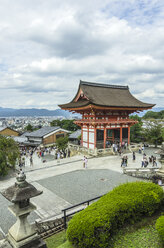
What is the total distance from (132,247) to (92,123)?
69.5 ft

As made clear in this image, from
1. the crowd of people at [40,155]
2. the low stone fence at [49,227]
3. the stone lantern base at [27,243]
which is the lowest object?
the crowd of people at [40,155]

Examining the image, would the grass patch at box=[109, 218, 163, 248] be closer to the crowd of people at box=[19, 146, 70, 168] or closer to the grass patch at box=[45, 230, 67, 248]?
the grass patch at box=[45, 230, 67, 248]

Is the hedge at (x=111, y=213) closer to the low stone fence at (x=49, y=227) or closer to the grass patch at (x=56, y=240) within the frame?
the grass patch at (x=56, y=240)

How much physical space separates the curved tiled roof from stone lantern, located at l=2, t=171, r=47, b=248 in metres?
19.2

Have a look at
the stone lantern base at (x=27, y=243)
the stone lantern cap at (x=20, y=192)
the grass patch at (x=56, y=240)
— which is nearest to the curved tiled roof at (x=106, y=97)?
the grass patch at (x=56, y=240)

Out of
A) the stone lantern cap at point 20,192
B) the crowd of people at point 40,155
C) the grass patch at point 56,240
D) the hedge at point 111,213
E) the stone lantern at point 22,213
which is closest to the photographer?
the hedge at point 111,213

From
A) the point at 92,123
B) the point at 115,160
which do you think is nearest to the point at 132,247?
the point at 115,160

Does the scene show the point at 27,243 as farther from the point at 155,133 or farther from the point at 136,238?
the point at 155,133

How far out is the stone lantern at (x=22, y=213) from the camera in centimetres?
637

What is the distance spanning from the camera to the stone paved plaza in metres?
10.9

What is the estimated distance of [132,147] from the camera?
30531mm

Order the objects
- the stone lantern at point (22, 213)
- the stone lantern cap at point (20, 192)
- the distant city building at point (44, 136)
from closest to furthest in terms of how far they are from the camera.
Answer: the stone lantern cap at point (20, 192), the stone lantern at point (22, 213), the distant city building at point (44, 136)

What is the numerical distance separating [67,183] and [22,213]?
9.33 m

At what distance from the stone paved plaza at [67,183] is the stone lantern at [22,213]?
7.44 ft
